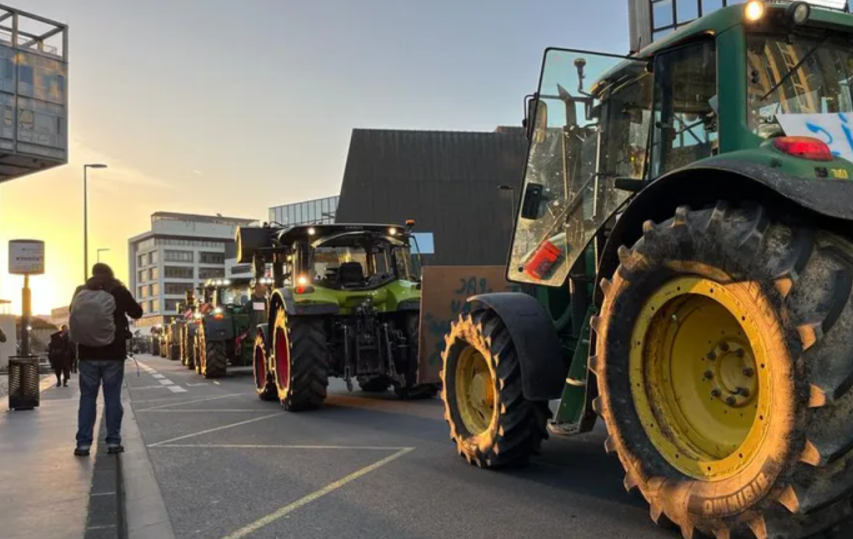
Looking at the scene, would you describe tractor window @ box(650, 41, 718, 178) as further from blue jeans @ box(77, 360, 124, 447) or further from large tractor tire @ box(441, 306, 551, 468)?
blue jeans @ box(77, 360, 124, 447)

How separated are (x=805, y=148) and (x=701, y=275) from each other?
0.73 metres

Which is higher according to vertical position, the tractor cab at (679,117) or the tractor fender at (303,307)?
the tractor cab at (679,117)

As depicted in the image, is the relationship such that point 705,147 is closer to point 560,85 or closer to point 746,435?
point 560,85

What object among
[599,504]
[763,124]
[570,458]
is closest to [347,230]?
[570,458]

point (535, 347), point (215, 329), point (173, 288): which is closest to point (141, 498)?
point (535, 347)

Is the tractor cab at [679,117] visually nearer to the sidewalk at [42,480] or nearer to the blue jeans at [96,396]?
the sidewalk at [42,480]

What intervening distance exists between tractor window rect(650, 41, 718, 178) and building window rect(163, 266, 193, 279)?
4530 inches

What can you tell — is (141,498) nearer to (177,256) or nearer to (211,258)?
(177,256)

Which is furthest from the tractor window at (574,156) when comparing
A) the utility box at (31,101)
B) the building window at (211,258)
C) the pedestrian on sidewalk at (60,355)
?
the building window at (211,258)

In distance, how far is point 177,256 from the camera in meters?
112

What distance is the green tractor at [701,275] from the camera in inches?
106

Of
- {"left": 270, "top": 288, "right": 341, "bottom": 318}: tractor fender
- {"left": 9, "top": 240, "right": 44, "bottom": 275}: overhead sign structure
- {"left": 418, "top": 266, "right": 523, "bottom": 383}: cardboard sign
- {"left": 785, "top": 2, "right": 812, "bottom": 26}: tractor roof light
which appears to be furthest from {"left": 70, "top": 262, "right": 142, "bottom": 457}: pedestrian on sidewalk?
{"left": 9, "top": 240, "right": 44, "bottom": 275}: overhead sign structure

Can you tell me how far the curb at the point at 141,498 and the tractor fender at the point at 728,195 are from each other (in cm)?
316

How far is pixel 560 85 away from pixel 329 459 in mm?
3785
